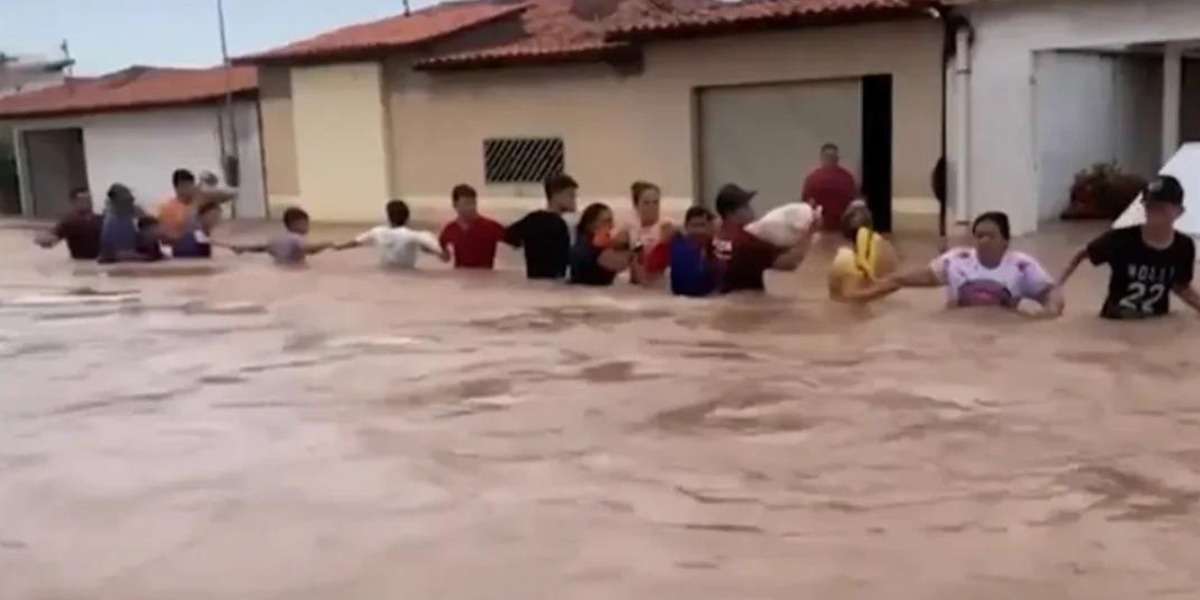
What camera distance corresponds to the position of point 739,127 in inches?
846

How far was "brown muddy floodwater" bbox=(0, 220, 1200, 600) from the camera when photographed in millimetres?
5336

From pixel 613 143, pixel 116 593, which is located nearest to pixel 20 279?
pixel 613 143

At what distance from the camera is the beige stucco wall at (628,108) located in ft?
62.9

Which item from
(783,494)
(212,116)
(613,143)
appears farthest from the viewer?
(212,116)

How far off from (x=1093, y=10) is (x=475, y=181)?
37.1ft

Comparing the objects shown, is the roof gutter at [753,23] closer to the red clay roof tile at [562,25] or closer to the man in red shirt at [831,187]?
the man in red shirt at [831,187]

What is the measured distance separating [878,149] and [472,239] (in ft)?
24.1

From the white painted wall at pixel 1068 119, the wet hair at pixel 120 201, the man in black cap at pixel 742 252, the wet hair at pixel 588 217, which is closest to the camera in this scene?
the man in black cap at pixel 742 252

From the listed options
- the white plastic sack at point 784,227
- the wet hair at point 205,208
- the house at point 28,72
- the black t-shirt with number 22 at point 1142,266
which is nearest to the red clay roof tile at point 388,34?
the wet hair at point 205,208

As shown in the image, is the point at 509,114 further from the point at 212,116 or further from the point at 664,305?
the point at 664,305

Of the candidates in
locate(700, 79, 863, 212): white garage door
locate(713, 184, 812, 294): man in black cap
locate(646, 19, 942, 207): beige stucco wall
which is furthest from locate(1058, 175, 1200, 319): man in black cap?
locate(700, 79, 863, 212): white garage door

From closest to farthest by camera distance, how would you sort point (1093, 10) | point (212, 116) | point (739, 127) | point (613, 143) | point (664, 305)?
point (664, 305) < point (1093, 10) < point (739, 127) < point (613, 143) < point (212, 116)

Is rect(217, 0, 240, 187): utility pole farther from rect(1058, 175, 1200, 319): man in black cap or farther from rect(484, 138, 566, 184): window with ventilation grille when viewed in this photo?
rect(1058, 175, 1200, 319): man in black cap

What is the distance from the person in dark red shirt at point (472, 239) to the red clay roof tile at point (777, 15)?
243 inches
